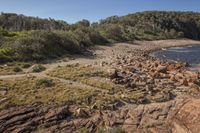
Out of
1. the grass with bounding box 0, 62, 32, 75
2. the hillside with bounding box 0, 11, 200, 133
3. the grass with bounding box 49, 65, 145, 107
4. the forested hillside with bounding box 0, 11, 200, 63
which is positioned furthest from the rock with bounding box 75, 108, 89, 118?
the forested hillside with bounding box 0, 11, 200, 63

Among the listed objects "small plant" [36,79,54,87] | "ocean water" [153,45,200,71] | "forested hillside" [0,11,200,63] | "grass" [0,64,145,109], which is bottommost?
"ocean water" [153,45,200,71]

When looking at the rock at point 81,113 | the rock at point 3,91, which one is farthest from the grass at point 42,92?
the rock at point 81,113

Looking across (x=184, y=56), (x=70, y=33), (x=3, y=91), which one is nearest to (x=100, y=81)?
(x=3, y=91)

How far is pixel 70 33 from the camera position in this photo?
45125mm

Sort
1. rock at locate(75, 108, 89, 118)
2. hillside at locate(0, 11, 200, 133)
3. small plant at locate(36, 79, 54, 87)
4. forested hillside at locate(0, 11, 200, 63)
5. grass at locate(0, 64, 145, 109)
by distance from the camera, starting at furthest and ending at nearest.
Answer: forested hillside at locate(0, 11, 200, 63)
small plant at locate(36, 79, 54, 87)
grass at locate(0, 64, 145, 109)
rock at locate(75, 108, 89, 118)
hillside at locate(0, 11, 200, 133)

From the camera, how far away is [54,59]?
3173 centimetres

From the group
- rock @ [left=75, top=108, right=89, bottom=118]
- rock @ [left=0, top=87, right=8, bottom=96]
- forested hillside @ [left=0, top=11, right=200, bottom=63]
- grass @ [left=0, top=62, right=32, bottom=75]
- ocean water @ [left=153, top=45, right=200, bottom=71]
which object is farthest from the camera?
ocean water @ [left=153, top=45, right=200, bottom=71]

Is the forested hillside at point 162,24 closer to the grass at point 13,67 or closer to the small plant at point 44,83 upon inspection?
the grass at point 13,67

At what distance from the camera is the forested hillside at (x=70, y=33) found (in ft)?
105

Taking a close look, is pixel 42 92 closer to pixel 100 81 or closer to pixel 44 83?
pixel 44 83

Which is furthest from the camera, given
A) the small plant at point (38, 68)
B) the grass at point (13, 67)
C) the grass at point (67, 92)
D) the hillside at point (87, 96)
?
the small plant at point (38, 68)

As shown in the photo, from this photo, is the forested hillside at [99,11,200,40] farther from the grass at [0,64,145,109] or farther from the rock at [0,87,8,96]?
the rock at [0,87,8,96]

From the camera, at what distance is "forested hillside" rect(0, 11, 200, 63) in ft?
105

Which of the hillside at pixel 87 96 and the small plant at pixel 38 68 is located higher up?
the small plant at pixel 38 68
